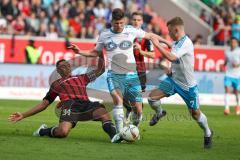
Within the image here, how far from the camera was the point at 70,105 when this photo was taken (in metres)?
15.0

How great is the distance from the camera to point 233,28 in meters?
35.2

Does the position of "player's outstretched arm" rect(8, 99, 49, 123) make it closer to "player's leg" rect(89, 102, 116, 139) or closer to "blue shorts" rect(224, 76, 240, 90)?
"player's leg" rect(89, 102, 116, 139)

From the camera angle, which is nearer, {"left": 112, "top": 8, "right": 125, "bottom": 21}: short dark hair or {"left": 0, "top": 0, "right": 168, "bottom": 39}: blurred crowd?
{"left": 112, "top": 8, "right": 125, "bottom": 21}: short dark hair

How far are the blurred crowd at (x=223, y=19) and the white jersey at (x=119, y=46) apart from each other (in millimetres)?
20228

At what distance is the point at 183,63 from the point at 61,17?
1936 cm

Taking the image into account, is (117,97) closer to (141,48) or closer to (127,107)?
(141,48)

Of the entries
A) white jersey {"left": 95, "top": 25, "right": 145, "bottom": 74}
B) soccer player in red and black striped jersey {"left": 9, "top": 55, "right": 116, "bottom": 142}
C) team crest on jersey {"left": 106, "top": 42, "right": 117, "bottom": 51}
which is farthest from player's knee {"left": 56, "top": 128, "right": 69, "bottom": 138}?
team crest on jersey {"left": 106, "top": 42, "right": 117, "bottom": 51}

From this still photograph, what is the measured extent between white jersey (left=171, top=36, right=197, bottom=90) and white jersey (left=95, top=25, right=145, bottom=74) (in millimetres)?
1147

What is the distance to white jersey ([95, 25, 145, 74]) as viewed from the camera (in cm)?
1504

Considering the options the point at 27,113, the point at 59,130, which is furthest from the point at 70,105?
the point at 27,113

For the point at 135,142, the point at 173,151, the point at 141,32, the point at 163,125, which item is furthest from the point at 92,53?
the point at 163,125

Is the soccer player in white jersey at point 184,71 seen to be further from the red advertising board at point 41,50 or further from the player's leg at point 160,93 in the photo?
the red advertising board at point 41,50

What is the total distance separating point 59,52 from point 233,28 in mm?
8262

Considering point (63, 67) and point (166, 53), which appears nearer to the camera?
point (166, 53)
